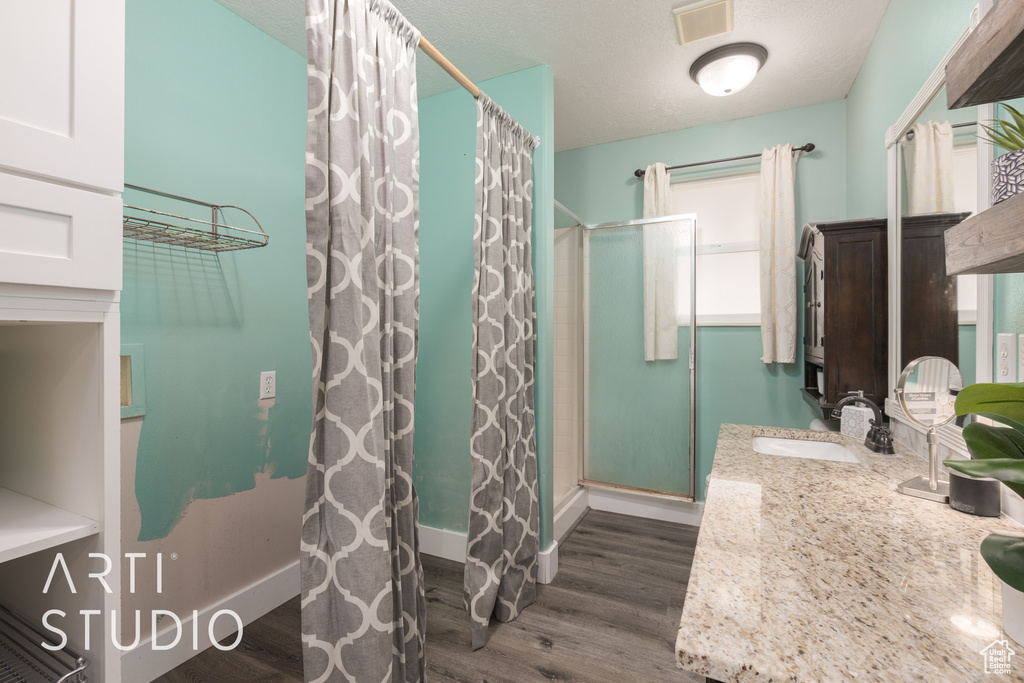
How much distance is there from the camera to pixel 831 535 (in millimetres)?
939

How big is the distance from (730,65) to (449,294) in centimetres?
179

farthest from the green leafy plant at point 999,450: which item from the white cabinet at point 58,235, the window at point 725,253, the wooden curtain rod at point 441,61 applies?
the window at point 725,253

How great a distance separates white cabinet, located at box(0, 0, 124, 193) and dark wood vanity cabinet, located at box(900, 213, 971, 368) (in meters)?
1.99

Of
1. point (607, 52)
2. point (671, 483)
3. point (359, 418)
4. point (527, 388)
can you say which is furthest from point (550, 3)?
point (671, 483)

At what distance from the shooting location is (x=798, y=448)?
6.15 feet

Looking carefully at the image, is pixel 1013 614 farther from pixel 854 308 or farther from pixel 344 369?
pixel 854 308

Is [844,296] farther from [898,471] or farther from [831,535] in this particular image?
[831,535]

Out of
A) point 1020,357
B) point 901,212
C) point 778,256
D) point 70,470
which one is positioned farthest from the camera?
point 778,256

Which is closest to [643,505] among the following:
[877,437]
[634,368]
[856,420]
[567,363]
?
[634,368]

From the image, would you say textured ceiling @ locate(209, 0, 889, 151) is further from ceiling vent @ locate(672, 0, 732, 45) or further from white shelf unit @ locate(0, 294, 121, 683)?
white shelf unit @ locate(0, 294, 121, 683)

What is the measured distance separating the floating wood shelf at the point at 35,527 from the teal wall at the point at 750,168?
2665 millimetres

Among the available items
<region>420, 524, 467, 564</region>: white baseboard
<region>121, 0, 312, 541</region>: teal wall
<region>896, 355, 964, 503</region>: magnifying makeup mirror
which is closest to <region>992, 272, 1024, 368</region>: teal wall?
<region>896, 355, 964, 503</region>: magnifying makeup mirror

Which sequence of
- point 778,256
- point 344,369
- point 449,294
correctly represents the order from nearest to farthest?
point 344,369 < point 449,294 < point 778,256

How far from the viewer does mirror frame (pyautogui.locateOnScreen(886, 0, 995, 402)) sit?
1149 millimetres
